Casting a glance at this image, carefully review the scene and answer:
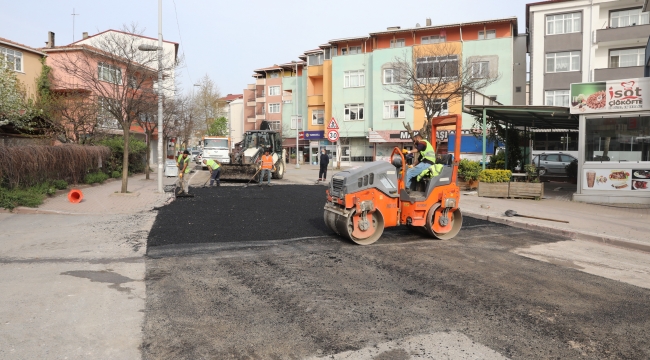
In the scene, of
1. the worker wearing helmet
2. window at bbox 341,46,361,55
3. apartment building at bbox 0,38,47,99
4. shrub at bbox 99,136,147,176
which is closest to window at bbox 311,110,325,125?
window at bbox 341,46,361,55

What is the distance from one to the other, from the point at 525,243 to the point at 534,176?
8257mm

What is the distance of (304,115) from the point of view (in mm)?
52500

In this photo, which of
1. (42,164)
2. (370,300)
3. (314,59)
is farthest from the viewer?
(314,59)

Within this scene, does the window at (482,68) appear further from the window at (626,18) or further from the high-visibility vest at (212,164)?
the high-visibility vest at (212,164)

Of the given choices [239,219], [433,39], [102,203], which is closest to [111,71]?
[102,203]

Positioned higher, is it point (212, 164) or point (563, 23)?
point (563, 23)

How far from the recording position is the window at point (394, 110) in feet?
134

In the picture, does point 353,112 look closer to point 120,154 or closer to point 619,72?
point 619,72

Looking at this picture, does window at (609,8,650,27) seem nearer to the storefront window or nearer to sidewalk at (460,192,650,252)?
the storefront window

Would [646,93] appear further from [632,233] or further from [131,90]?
[131,90]

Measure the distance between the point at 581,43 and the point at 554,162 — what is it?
12597 millimetres

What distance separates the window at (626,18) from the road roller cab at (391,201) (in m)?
31.3

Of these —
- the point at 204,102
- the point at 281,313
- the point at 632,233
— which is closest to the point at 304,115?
the point at 204,102

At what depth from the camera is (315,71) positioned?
49.6 meters
